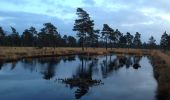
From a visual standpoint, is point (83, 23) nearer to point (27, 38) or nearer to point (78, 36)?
point (78, 36)

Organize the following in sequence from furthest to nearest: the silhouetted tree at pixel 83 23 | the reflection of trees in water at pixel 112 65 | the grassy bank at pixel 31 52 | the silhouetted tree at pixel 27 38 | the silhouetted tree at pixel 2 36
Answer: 1. the silhouetted tree at pixel 27 38
2. the silhouetted tree at pixel 2 36
3. the silhouetted tree at pixel 83 23
4. the grassy bank at pixel 31 52
5. the reflection of trees in water at pixel 112 65

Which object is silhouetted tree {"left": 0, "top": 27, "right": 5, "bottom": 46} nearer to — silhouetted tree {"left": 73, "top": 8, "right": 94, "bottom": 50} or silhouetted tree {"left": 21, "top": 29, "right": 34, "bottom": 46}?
silhouetted tree {"left": 21, "top": 29, "right": 34, "bottom": 46}

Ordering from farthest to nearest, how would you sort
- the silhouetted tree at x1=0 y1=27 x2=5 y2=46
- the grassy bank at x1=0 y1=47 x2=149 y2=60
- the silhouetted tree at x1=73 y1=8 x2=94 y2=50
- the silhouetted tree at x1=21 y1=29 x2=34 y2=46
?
the silhouetted tree at x1=21 y1=29 x2=34 y2=46, the silhouetted tree at x1=0 y1=27 x2=5 y2=46, the silhouetted tree at x1=73 y1=8 x2=94 y2=50, the grassy bank at x1=0 y1=47 x2=149 y2=60

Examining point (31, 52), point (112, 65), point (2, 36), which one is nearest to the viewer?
point (112, 65)

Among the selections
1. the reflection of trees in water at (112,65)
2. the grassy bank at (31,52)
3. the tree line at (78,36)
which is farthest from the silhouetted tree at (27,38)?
the reflection of trees in water at (112,65)

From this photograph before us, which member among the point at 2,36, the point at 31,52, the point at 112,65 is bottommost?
the point at 112,65

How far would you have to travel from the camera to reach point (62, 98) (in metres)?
28.4

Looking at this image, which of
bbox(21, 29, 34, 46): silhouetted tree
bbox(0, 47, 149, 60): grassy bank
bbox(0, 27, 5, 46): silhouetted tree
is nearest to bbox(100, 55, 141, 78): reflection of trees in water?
bbox(0, 47, 149, 60): grassy bank

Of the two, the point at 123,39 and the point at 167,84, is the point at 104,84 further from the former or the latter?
the point at 123,39

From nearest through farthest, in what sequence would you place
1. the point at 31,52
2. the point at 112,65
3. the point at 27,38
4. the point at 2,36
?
the point at 112,65
the point at 31,52
the point at 2,36
the point at 27,38

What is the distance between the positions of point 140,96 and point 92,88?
6.06 meters

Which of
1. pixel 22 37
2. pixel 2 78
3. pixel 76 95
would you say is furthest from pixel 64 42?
pixel 76 95

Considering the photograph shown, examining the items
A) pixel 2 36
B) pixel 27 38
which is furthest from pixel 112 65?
pixel 27 38

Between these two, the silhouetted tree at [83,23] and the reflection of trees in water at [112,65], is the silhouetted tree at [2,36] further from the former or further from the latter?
the reflection of trees in water at [112,65]
